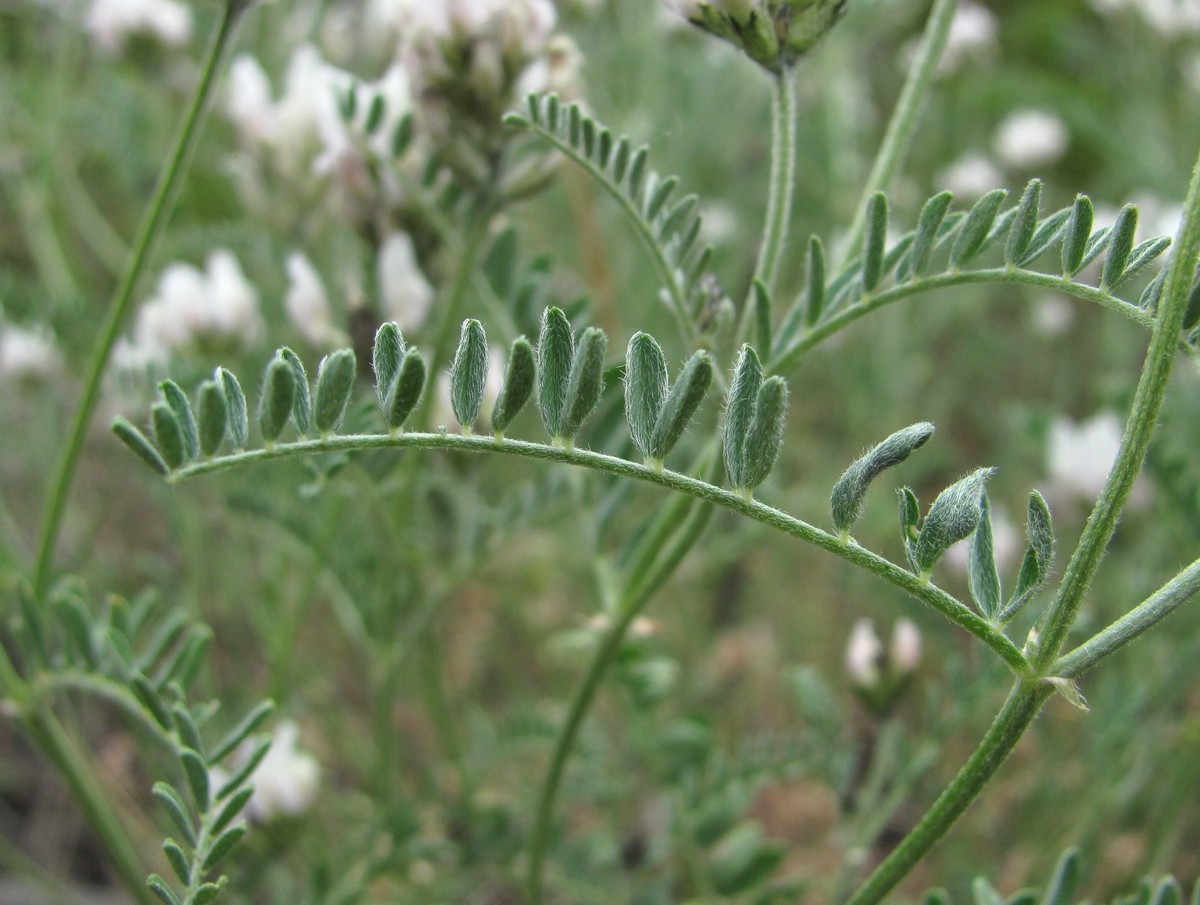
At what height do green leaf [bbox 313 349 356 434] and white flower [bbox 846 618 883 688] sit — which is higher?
green leaf [bbox 313 349 356 434]

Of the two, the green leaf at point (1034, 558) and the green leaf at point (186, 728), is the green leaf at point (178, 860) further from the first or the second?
the green leaf at point (1034, 558)

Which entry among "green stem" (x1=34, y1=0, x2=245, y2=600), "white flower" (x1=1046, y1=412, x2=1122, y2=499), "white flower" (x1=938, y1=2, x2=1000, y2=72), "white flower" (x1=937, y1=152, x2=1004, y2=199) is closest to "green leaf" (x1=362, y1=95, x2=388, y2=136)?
"green stem" (x1=34, y1=0, x2=245, y2=600)

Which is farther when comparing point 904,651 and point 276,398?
point 904,651

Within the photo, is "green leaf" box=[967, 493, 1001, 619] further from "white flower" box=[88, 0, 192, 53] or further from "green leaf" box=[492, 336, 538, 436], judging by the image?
"white flower" box=[88, 0, 192, 53]

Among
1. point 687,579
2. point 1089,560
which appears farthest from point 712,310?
point 687,579

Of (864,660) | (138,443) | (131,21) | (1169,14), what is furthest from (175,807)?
(1169,14)

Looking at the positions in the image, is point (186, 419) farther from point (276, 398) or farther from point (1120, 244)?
point (1120, 244)

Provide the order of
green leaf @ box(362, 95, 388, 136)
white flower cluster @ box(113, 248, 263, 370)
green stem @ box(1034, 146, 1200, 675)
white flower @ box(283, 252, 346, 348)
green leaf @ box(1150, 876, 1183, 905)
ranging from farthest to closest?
1. white flower cluster @ box(113, 248, 263, 370)
2. white flower @ box(283, 252, 346, 348)
3. green leaf @ box(362, 95, 388, 136)
4. green leaf @ box(1150, 876, 1183, 905)
5. green stem @ box(1034, 146, 1200, 675)
